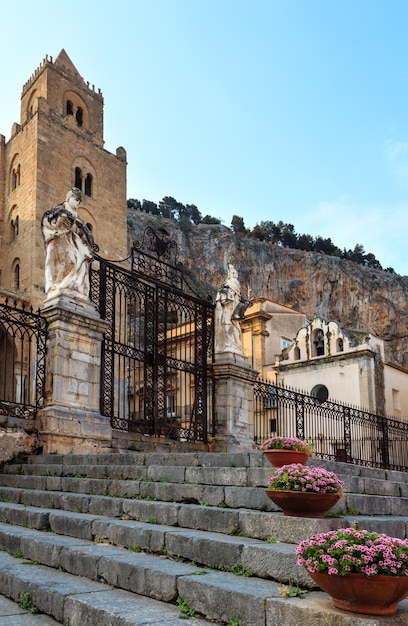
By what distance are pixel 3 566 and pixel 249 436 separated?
10.9m

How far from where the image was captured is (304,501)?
437cm

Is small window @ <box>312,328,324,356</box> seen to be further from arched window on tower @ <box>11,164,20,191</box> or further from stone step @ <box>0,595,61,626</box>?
stone step @ <box>0,595,61,626</box>

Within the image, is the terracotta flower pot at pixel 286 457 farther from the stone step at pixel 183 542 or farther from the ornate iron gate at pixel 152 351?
the ornate iron gate at pixel 152 351

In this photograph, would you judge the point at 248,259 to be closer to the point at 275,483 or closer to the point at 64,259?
the point at 64,259

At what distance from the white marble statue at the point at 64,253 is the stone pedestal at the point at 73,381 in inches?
13.4

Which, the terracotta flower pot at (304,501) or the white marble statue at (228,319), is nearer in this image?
the terracotta flower pot at (304,501)

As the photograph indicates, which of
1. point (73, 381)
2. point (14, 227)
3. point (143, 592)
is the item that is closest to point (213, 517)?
point (143, 592)

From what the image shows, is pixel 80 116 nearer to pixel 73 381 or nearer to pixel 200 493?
pixel 73 381

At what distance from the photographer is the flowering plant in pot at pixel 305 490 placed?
432 centimetres

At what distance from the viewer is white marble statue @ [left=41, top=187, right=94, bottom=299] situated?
458 inches

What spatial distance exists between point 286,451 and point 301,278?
69.7 meters

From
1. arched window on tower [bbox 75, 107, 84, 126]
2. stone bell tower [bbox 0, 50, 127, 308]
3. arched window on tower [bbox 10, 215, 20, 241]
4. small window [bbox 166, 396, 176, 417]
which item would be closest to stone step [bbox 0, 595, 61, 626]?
small window [bbox 166, 396, 176, 417]

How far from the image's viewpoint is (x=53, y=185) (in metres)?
39.3

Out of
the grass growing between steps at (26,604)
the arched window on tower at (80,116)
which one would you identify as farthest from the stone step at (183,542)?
the arched window on tower at (80,116)
